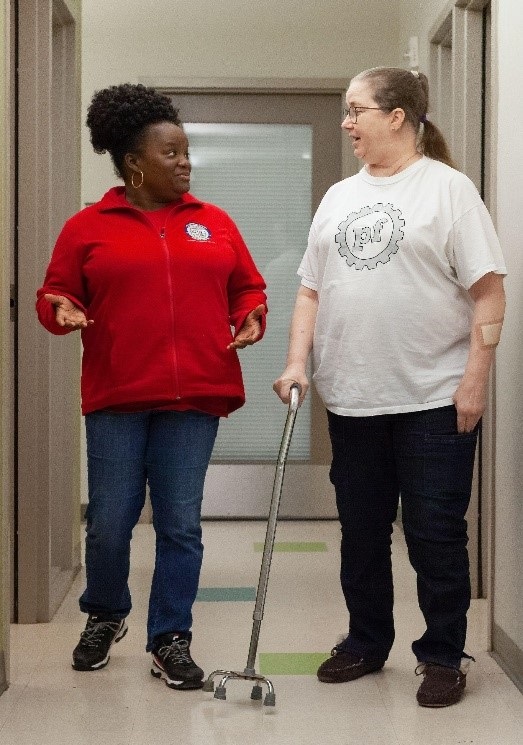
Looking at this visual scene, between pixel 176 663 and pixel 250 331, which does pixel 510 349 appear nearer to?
pixel 250 331

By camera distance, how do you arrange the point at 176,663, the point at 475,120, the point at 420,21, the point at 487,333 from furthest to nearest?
1. the point at 420,21
2. the point at 475,120
3. the point at 176,663
4. the point at 487,333

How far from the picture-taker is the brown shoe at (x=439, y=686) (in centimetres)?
256

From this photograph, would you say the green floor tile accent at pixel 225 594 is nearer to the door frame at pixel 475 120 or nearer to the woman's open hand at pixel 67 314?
the door frame at pixel 475 120

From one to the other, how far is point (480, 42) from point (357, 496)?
1742 millimetres

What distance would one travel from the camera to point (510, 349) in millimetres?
2896

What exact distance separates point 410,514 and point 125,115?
3.68ft

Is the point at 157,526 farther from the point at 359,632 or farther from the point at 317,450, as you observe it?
the point at 317,450

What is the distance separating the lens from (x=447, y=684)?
8.48 feet

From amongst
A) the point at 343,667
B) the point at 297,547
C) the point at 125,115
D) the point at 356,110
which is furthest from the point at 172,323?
the point at 297,547

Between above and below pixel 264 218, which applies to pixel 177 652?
below

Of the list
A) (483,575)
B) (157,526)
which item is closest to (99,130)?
(157,526)

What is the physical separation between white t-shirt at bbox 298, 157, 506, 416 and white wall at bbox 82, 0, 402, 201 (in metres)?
2.99

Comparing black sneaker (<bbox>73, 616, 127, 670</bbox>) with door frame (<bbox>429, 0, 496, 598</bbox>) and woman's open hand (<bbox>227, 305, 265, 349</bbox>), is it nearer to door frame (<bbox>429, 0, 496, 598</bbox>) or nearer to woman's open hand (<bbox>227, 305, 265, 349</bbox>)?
woman's open hand (<bbox>227, 305, 265, 349</bbox>)

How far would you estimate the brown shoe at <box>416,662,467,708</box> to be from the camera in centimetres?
256
